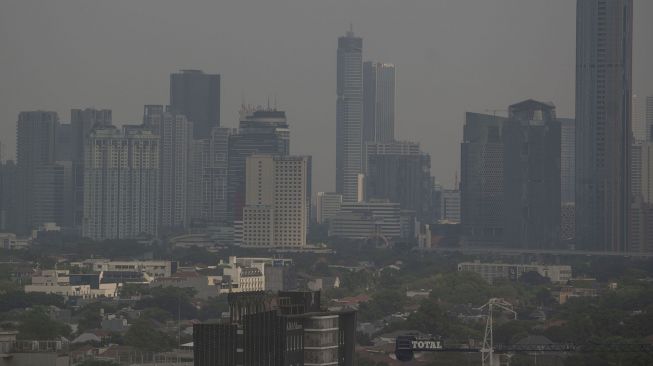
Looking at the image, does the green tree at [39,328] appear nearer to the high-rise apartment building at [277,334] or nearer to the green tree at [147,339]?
the green tree at [147,339]

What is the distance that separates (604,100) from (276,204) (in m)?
30.8

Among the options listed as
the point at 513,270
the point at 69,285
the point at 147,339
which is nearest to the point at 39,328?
the point at 147,339

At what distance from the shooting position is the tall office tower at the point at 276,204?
183 metres

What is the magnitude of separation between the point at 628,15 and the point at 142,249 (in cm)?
4970

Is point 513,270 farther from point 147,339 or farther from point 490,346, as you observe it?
point 490,346

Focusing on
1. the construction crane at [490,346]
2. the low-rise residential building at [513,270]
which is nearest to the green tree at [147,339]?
the construction crane at [490,346]

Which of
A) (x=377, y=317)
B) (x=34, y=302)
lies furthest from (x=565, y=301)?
(x=34, y=302)

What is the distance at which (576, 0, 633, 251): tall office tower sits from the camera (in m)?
193

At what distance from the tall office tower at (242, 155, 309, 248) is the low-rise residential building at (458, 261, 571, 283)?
30.6m

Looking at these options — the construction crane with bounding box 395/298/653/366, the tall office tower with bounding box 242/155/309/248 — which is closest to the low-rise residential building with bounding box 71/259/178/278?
the tall office tower with bounding box 242/155/309/248

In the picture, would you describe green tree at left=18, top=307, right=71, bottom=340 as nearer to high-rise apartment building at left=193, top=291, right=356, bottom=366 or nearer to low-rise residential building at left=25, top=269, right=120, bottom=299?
high-rise apartment building at left=193, top=291, right=356, bottom=366

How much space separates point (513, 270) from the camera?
15125 centimetres

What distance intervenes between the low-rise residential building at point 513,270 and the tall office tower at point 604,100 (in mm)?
38936

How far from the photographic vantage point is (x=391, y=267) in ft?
506
